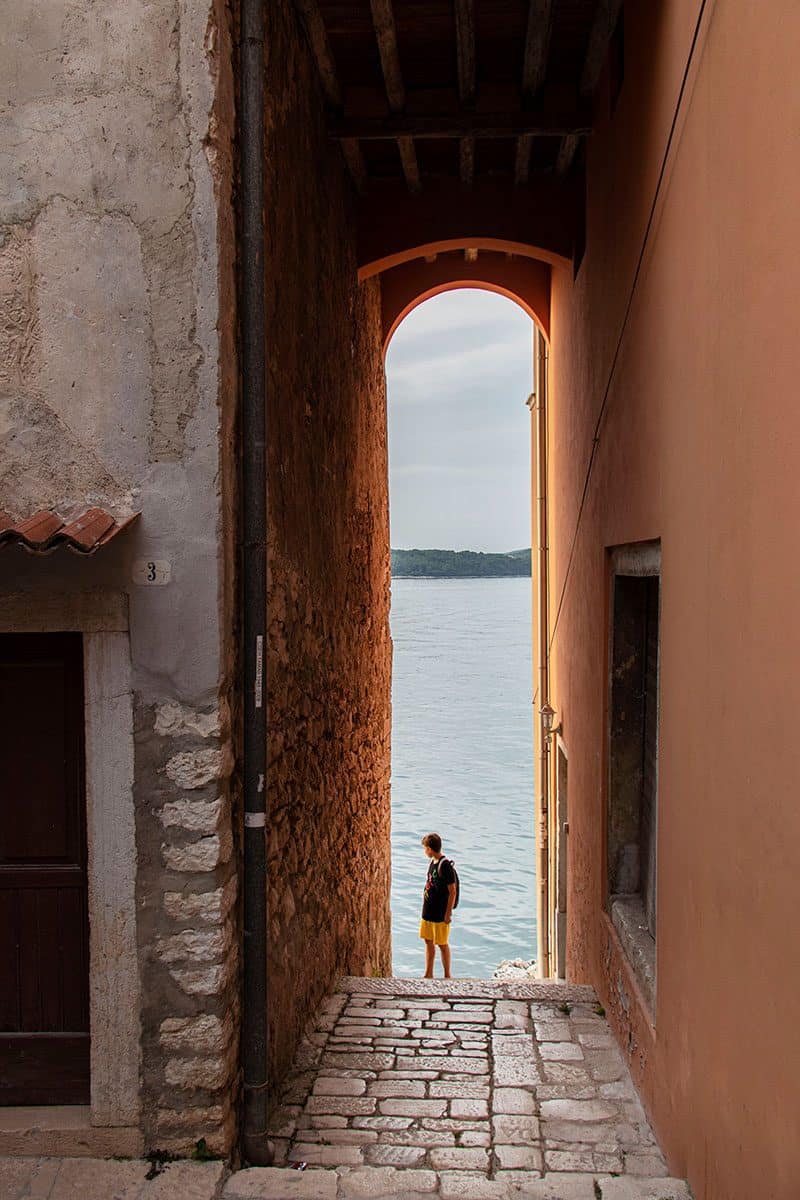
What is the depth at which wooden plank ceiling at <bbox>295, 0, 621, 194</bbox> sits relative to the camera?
4934mm

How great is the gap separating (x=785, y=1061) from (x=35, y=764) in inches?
96.5

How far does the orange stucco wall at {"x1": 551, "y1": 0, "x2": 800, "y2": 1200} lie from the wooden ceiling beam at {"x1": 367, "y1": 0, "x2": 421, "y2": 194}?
3.56ft

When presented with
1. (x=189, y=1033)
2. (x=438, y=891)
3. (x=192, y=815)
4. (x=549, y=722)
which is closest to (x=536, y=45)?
(x=192, y=815)

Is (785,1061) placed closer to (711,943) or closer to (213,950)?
(711,943)

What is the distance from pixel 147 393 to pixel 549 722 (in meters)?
7.17

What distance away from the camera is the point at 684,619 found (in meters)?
3.35

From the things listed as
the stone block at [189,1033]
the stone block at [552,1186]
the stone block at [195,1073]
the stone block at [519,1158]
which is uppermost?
the stone block at [189,1033]

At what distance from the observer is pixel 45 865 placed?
3.53 m

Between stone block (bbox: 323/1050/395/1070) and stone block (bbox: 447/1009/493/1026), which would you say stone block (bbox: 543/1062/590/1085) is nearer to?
stone block (bbox: 447/1009/493/1026)

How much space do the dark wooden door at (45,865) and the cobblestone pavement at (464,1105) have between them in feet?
2.45

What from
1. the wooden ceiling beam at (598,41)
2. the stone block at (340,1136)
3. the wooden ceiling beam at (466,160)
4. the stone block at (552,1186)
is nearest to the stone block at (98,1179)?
the stone block at (340,1136)

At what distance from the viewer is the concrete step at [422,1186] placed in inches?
127

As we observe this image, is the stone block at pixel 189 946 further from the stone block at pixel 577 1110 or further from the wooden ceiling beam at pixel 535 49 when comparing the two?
the wooden ceiling beam at pixel 535 49

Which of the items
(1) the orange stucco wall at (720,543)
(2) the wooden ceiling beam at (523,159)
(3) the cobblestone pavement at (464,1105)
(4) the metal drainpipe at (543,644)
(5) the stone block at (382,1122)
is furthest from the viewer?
(4) the metal drainpipe at (543,644)
